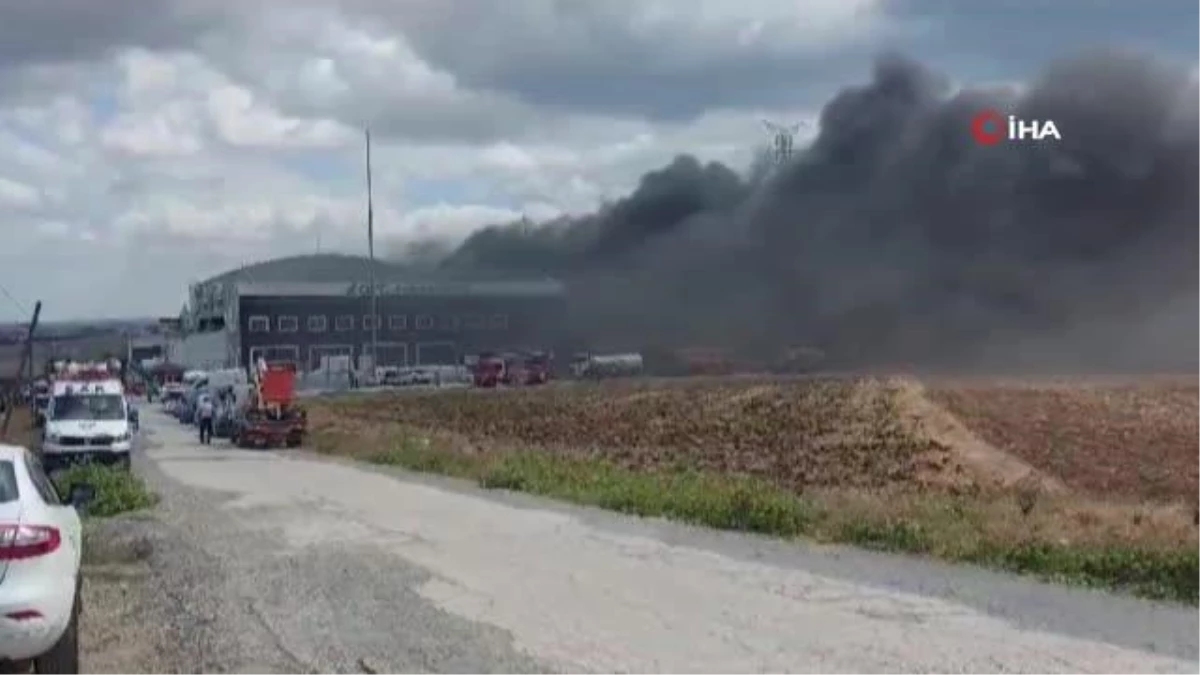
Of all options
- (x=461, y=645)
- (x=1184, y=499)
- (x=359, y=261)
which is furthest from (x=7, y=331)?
(x=461, y=645)

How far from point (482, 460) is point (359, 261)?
324 ft

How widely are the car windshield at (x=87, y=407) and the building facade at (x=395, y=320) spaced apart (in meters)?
63.2

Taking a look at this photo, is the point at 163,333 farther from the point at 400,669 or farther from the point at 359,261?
the point at 400,669

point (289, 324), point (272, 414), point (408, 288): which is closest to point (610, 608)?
point (272, 414)

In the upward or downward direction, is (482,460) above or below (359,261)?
below

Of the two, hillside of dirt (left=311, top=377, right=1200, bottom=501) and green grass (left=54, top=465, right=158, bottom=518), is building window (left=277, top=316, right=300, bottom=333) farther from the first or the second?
green grass (left=54, top=465, right=158, bottom=518)

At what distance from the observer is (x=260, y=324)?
377 ft

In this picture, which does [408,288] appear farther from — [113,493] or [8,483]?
[8,483]

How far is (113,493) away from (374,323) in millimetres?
79548

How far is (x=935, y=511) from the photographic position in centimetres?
1802

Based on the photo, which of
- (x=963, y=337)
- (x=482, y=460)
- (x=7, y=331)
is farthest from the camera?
(x=7, y=331)

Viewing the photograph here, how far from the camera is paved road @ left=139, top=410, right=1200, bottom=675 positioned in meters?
10.2

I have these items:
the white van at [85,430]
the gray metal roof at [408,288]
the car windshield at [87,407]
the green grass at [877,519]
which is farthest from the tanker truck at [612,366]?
the green grass at [877,519]

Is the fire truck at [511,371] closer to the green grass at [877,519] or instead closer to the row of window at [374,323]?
the row of window at [374,323]
